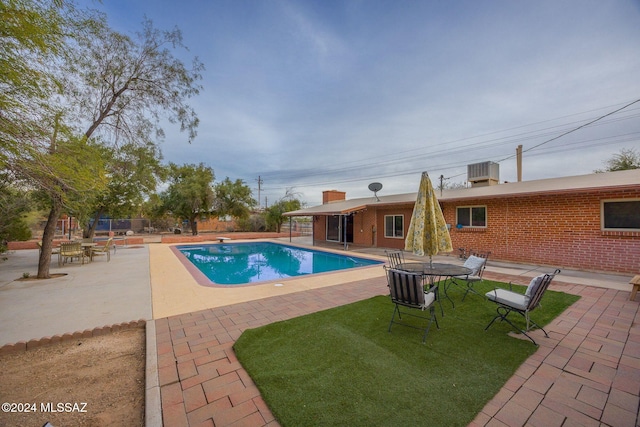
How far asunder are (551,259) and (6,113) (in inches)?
538

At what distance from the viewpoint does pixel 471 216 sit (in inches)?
460

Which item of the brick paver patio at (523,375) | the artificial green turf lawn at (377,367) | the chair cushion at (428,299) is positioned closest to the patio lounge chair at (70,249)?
the brick paver patio at (523,375)

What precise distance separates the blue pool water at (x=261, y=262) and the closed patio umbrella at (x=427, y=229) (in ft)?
17.8

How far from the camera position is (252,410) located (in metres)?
2.26

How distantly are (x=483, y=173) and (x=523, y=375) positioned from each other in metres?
13.0

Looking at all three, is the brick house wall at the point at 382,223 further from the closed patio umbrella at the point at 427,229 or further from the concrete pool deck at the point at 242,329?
the closed patio umbrella at the point at 427,229

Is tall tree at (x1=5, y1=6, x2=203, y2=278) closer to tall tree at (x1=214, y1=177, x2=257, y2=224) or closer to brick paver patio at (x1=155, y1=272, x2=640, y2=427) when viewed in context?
brick paver patio at (x1=155, y1=272, x2=640, y2=427)

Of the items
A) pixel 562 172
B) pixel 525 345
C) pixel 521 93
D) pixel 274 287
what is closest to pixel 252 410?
pixel 525 345

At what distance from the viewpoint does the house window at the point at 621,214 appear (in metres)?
7.76

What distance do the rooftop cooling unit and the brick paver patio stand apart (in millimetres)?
9606

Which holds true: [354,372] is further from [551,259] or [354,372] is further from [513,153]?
[513,153]

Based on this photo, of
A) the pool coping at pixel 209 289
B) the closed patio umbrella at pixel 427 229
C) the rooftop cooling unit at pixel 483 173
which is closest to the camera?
the closed patio umbrella at pixel 427 229

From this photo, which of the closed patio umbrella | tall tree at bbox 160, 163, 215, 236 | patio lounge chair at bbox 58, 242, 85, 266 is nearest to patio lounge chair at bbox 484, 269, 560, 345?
the closed patio umbrella

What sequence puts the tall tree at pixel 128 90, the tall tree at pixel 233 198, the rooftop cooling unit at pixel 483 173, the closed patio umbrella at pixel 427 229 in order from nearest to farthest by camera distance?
the closed patio umbrella at pixel 427 229 → the tall tree at pixel 128 90 → the rooftop cooling unit at pixel 483 173 → the tall tree at pixel 233 198
